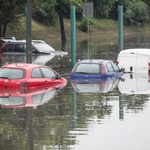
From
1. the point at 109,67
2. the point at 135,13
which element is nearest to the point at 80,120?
the point at 109,67

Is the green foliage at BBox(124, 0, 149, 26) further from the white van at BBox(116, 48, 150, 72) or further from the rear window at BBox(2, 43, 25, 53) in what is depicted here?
the white van at BBox(116, 48, 150, 72)

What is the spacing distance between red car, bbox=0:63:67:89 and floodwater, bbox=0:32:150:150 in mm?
841

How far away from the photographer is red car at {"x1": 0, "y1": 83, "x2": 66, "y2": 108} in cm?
2478

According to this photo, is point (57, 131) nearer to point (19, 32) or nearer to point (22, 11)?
point (22, 11)

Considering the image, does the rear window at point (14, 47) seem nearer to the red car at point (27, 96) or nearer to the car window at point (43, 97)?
the red car at point (27, 96)

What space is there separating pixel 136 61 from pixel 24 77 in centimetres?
1144

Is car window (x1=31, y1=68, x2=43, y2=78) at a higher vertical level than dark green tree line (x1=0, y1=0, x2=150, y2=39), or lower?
lower

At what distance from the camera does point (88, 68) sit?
113 ft

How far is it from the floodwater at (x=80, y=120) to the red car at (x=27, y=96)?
35mm

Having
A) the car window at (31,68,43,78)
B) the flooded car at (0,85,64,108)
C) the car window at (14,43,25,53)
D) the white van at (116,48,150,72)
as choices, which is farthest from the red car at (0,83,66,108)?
the car window at (14,43,25,53)

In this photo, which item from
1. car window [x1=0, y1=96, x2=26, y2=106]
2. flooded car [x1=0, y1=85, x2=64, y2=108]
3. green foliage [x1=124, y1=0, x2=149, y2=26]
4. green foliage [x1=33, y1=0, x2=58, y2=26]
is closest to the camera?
flooded car [x1=0, y1=85, x2=64, y2=108]

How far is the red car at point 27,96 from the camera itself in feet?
81.3

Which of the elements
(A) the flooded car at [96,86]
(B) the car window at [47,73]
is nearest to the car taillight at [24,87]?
(B) the car window at [47,73]

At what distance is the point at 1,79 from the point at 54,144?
12334 millimetres
